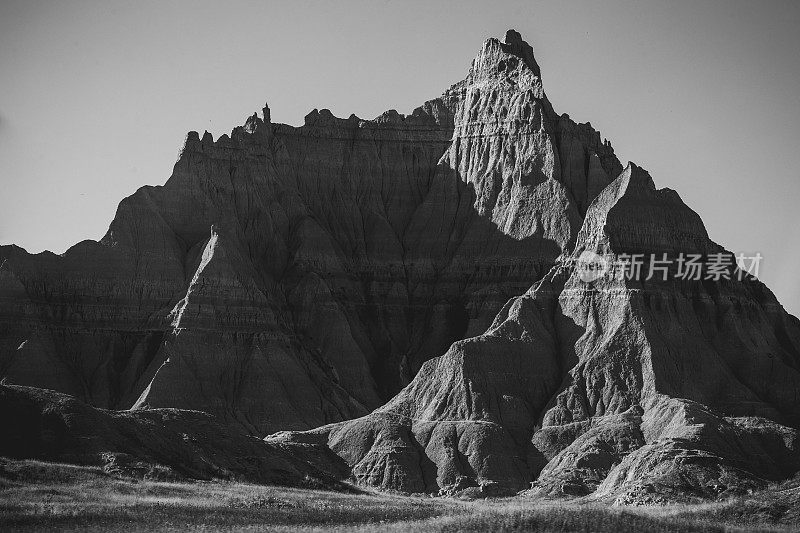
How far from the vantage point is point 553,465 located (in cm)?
15688

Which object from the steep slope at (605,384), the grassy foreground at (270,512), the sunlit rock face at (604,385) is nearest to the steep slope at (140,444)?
the grassy foreground at (270,512)

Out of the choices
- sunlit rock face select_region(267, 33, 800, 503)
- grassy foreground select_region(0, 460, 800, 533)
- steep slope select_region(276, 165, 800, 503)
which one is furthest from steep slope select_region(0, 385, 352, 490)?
steep slope select_region(276, 165, 800, 503)

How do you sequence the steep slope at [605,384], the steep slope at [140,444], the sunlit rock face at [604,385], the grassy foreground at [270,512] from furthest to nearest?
the steep slope at [605,384] < the sunlit rock face at [604,385] < the steep slope at [140,444] < the grassy foreground at [270,512]

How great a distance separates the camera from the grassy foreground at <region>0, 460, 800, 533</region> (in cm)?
10075

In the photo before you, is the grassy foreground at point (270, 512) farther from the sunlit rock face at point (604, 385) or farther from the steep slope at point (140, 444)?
the sunlit rock face at point (604, 385)

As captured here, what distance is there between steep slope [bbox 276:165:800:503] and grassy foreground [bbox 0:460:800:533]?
99.5 ft

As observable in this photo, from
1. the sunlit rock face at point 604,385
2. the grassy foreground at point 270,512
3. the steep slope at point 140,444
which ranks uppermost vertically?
the sunlit rock face at point 604,385

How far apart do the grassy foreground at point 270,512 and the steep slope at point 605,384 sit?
3034 cm

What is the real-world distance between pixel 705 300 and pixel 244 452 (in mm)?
54381

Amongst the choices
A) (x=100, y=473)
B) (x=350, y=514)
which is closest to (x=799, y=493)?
(x=350, y=514)

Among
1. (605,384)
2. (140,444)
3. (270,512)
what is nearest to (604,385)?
(605,384)

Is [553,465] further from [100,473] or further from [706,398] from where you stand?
[100,473]

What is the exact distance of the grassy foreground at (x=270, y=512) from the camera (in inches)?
3967

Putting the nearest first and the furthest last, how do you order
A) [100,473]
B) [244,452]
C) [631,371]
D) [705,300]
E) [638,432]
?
[100,473] → [244,452] → [638,432] → [631,371] → [705,300]
